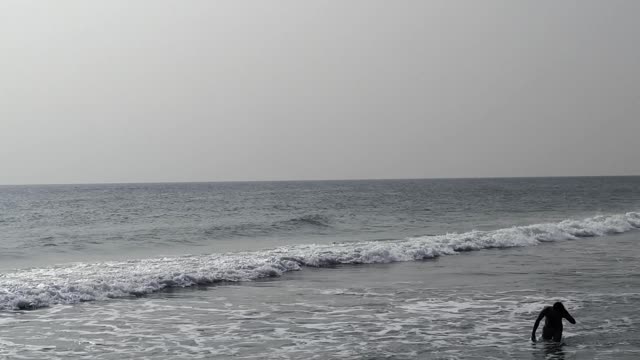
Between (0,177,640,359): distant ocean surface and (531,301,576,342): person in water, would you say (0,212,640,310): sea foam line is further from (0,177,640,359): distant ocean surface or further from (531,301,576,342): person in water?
(531,301,576,342): person in water

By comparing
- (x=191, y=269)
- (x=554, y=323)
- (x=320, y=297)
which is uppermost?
(x=554, y=323)

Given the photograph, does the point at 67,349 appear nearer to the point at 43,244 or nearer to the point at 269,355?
the point at 269,355

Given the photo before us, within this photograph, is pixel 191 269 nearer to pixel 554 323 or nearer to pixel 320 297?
pixel 320 297

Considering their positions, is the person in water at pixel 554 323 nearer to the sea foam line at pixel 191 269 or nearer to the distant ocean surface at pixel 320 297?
the distant ocean surface at pixel 320 297

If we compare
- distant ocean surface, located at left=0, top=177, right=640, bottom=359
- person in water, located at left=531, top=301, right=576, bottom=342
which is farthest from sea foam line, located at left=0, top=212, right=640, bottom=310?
person in water, located at left=531, top=301, right=576, bottom=342

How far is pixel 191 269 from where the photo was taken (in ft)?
74.9

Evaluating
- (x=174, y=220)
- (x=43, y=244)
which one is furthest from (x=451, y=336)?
(x=174, y=220)

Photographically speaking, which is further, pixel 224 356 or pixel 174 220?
pixel 174 220

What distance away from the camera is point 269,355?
40.6 ft

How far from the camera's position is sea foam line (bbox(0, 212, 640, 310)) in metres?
18.4

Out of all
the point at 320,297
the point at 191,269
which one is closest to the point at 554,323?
the point at 320,297

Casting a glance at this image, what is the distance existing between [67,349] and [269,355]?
4002 mm

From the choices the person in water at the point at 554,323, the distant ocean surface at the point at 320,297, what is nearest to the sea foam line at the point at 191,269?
the distant ocean surface at the point at 320,297

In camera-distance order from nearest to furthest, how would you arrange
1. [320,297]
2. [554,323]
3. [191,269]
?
[554,323], [320,297], [191,269]
